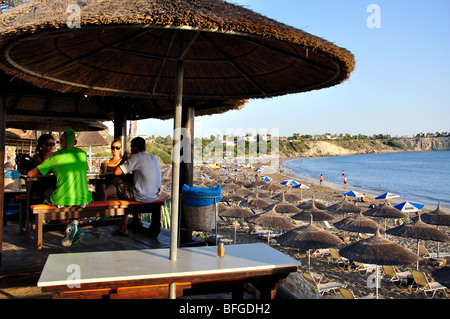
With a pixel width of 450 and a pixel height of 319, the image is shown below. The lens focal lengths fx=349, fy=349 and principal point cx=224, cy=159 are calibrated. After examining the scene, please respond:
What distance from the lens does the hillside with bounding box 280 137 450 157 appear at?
14588 cm

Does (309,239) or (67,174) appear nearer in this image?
(67,174)

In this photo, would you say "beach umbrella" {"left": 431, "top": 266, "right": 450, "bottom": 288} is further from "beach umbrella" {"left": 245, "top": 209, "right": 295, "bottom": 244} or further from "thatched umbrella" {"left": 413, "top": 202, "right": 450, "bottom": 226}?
"thatched umbrella" {"left": 413, "top": 202, "right": 450, "bottom": 226}

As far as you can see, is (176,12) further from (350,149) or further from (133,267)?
(350,149)

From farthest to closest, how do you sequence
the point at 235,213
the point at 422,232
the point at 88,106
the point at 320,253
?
the point at 235,213 < the point at 320,253 < the point at 422,232 < the point at 88,106

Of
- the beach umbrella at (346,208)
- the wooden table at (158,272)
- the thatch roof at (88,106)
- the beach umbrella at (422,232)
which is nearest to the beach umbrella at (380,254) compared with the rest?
the beach umbrella at (422,232)

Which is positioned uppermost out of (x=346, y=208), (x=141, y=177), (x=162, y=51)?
(x=162, y=51)

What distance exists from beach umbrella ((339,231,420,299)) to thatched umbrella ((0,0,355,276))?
7.05 metres

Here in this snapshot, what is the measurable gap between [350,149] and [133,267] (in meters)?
173

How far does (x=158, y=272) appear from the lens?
2312 mm

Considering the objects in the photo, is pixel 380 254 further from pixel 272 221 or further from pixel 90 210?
pixel 90 210

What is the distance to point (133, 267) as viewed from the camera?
2412 millimetres

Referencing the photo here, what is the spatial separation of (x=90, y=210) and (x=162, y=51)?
203 centimetres

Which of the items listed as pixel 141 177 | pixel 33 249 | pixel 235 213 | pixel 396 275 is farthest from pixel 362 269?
pixel 33 249
